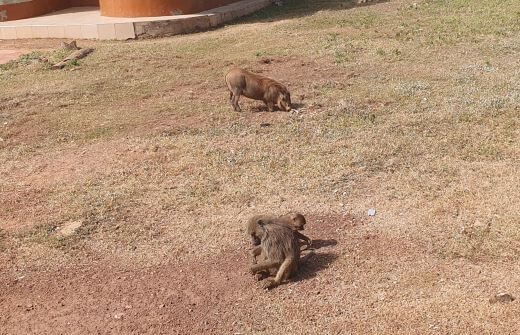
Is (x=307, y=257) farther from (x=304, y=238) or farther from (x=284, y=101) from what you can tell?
(x=284, y=101)

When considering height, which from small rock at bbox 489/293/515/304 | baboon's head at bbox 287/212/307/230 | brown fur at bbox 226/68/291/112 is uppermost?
brown fur at bbox 226/68/291/112

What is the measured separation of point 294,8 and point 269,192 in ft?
42.1

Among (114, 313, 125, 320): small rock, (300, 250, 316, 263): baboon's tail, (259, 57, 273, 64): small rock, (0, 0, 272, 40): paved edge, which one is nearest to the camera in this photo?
(114, 313, 125, 320): small rock

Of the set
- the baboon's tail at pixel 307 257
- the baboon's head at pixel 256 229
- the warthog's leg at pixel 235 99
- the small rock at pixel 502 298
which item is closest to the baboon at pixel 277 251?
the baboon's head at pixel 256 229

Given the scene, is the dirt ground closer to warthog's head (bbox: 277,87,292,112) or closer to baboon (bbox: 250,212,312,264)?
baboon (bbox: 250,212,312,264)

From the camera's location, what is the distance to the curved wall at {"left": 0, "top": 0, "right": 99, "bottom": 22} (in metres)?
18.2

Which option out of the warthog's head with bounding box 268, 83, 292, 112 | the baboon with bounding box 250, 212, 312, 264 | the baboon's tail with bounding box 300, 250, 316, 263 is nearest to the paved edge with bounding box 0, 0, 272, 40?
the warthog's head with bounding box 268, 83, 292, 112

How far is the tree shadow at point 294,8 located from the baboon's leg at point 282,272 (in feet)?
41.1

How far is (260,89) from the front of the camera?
9.11 m

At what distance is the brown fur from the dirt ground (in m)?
0.28

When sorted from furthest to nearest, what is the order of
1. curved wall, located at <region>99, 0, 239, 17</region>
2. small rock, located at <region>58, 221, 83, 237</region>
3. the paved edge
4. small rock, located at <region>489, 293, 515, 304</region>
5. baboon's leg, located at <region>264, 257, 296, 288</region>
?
curved wall, located at <region>99, 0, 239, 17</region> → the paved edge → small rock, located at <region>58, 221, 83, 237</region> → baboon's leg, located at <region>264, 257, 296, 288</region> → small rock, located at <region>489, 293, 515, 304</region>

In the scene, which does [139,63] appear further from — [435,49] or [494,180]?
[494,180]

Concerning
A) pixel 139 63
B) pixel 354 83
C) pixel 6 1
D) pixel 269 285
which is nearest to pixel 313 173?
pixel 269 285

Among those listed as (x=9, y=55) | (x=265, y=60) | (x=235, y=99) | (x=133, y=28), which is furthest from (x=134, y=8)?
(x=235, y=99)
